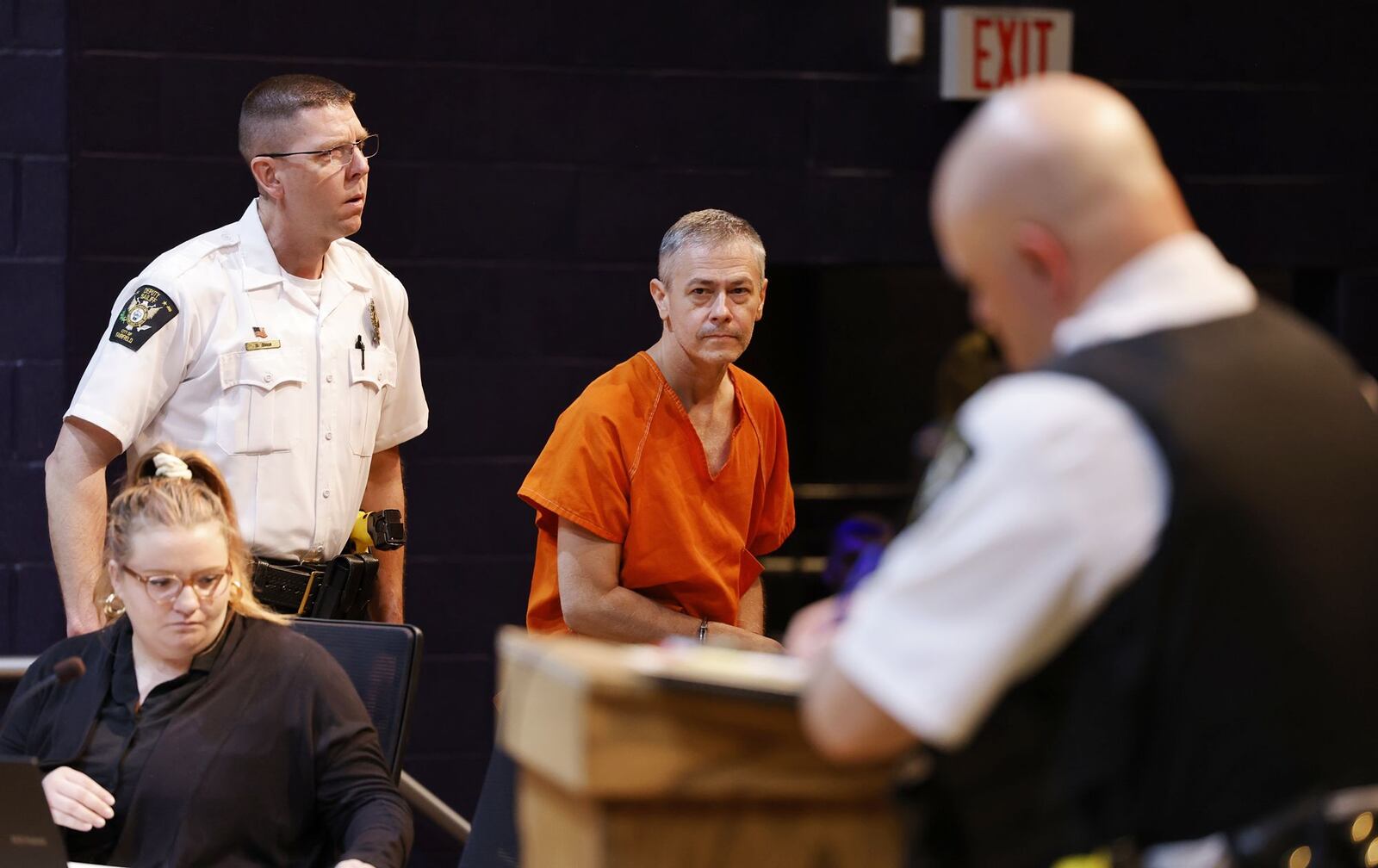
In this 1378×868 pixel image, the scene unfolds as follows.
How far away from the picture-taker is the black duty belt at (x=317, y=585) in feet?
10.0

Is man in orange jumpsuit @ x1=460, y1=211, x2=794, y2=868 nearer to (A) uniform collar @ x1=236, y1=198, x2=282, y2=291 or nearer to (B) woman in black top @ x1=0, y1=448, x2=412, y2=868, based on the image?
(B) woman in black top @ x1=0, y1=448, x2=412, y2=868

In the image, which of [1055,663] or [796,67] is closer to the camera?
[1055,663]

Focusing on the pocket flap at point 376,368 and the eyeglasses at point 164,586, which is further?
the pocket flap at point 376,368

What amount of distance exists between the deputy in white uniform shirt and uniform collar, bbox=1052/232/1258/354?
7.18 ft

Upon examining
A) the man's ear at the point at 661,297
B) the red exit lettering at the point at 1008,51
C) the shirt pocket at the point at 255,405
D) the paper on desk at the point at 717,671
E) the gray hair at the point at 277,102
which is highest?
the red exit lettering at the point at 1008,51

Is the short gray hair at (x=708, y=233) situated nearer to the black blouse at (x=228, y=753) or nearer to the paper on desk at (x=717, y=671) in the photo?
the black blouse at (x=228, y=753)

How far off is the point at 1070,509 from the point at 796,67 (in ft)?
10.2

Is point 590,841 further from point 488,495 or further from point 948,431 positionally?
point 488,495

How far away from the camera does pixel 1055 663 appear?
3.74 feet

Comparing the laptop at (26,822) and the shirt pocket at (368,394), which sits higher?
the shirt pocket at (368,394)

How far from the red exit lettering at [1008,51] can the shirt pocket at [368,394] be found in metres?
1.65

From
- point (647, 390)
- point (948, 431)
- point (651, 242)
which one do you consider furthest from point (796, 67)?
point (948, 431)

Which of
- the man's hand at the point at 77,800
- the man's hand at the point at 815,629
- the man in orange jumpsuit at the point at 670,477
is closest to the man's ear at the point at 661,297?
the man in orange jumpsuit at the point at 670,477

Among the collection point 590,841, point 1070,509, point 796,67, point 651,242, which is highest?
point 796,67
